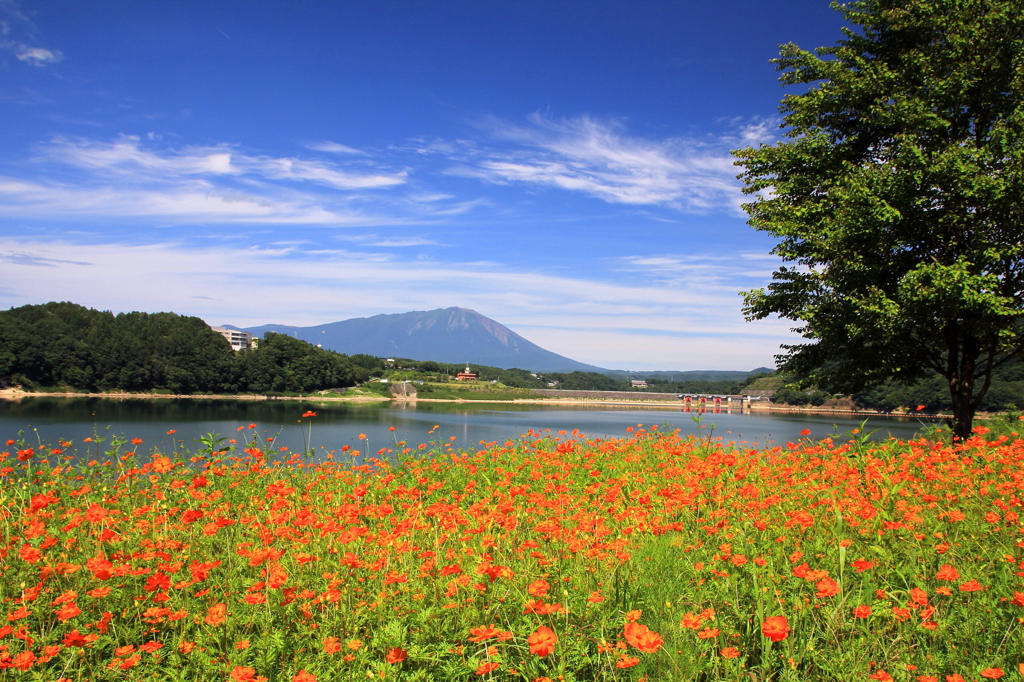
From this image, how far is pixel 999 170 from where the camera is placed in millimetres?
8750

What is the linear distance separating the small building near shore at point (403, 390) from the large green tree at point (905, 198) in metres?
94.7

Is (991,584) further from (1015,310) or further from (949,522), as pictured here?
(1015,310)

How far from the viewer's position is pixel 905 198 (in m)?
9.20

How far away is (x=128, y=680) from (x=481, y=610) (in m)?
1.45

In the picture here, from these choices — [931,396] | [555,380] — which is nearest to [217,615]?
[931,396]

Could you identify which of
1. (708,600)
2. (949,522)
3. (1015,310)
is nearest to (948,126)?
(1015,310)

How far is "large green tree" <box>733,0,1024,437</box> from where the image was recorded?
348 inches

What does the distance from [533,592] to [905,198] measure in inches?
394

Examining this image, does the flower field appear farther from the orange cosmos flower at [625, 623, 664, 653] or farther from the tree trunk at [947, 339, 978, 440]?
the tree trunk at [947, 339, 978, 440]

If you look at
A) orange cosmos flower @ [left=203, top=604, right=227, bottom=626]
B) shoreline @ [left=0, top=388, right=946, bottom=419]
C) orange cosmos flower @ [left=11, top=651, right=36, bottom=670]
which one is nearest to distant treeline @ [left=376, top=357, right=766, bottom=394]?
shoreline @ [left=0, top=388, right=946, bottom=419]

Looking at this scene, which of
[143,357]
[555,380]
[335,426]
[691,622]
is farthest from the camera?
[555,380]

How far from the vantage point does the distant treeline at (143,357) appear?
76.0 meters

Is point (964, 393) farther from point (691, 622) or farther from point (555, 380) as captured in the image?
point (555, 380)

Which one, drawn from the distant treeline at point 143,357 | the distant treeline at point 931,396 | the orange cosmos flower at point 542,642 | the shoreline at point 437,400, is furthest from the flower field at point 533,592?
the distant treeline at point 143,357
